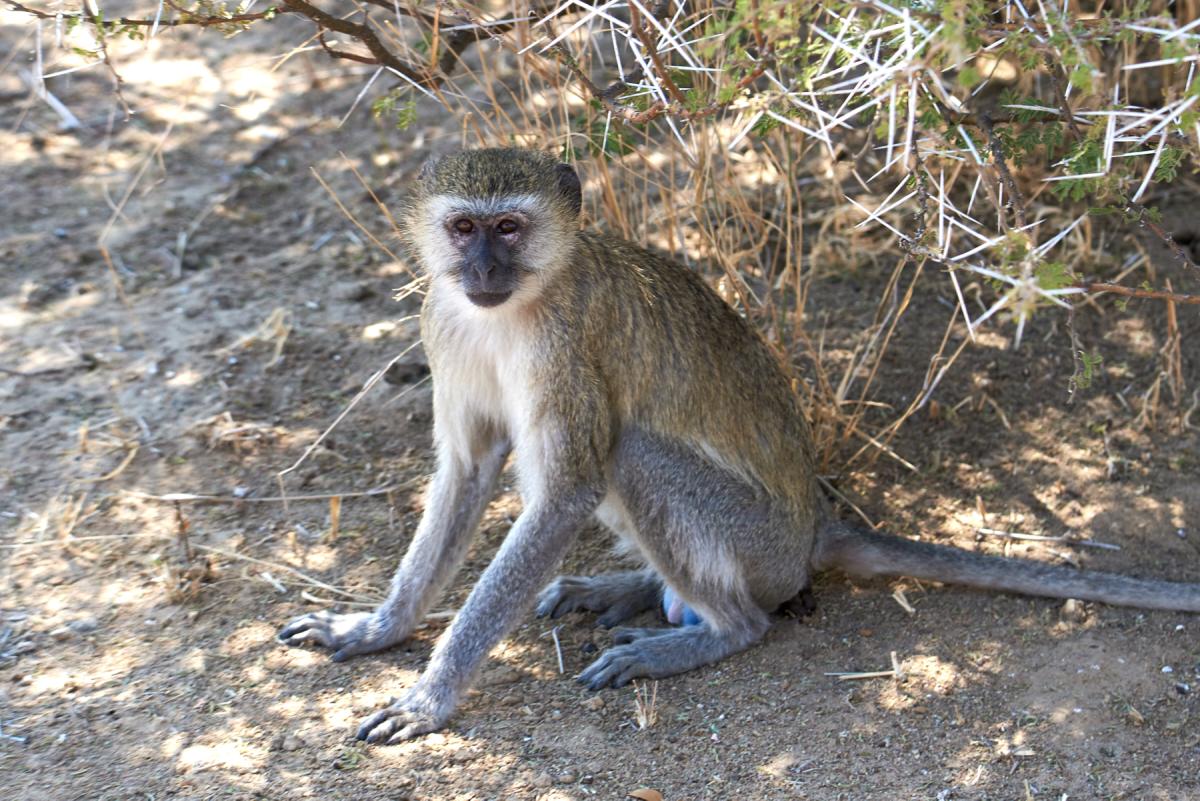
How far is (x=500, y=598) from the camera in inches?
170

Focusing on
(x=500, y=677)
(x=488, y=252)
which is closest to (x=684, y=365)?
(x=488, y=252)

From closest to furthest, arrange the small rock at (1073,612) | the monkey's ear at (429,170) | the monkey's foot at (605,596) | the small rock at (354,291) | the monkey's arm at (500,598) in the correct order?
the monkey's arm at (500,598), the monkey's ear at (429,170), the small rock at (1073,612), the monkey's foot at (605,596), the small rock at (354,291)

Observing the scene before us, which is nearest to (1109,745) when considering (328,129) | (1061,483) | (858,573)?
(858,573)

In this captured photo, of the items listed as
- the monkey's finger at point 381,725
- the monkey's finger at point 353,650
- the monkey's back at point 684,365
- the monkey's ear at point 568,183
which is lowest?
the monkey's finger at point 381,725

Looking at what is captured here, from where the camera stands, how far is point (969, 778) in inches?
158

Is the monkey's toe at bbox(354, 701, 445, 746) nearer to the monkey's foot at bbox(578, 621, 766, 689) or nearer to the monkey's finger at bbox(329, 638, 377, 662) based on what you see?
the monkey's finger at bbox(329, 638, 377, 662)

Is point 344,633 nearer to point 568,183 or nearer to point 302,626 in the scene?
point 302,626

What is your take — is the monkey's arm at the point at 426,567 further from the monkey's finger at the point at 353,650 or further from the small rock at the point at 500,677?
the small rock at the point at 500,677

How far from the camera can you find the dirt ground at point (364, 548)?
407 centimetres

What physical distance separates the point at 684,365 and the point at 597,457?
1.67ft

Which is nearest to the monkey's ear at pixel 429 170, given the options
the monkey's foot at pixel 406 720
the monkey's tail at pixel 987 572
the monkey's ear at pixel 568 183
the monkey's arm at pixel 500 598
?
the monkey's ear at pixel 568 183

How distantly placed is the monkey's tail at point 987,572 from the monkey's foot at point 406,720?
161cm

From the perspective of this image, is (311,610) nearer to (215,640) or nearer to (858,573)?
(215,640)

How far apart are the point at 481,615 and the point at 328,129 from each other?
14.8ft
